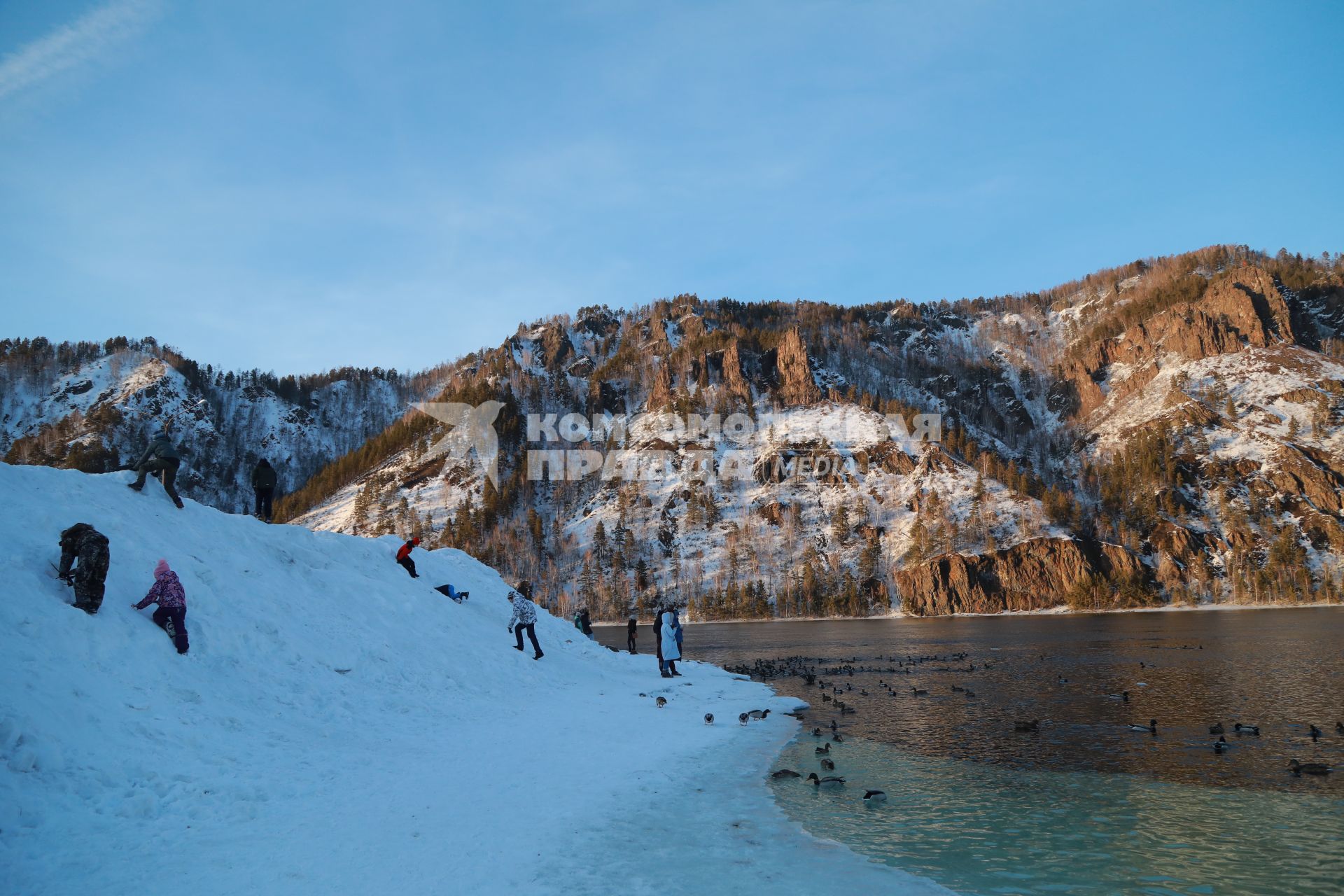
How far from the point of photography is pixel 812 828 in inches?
570

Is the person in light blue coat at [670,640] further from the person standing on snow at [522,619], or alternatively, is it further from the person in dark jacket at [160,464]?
the person in dark jacket at [160,464]

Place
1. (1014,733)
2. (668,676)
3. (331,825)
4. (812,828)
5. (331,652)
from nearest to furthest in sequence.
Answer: (331,825) < (812,828) < (331,652) < (1014,733) < (668,676)

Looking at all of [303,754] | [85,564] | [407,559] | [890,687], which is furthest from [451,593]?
[890,687]

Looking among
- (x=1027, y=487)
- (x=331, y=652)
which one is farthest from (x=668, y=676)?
(x=1027, y=487)

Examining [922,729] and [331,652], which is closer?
[331,652]

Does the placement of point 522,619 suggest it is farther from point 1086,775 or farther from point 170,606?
point 1086,775

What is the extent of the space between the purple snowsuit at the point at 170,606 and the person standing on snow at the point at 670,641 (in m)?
21.8

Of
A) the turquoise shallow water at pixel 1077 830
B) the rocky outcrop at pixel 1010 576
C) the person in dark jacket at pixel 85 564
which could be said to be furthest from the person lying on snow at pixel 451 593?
the rocky outcrop at pixel 1010 576

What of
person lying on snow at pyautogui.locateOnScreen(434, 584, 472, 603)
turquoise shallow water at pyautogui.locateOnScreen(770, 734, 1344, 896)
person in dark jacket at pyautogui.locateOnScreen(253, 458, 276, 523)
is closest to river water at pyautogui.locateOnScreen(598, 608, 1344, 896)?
turquoise shallow water at pyautogui.locateOnScreen(770, 734, 1344, 896)

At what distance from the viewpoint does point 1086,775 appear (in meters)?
19.3

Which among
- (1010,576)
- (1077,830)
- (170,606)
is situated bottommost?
(1010,576)

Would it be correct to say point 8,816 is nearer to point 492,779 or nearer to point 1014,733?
point 492,779

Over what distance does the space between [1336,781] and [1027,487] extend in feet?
635

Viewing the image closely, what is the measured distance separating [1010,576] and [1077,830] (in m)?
171
